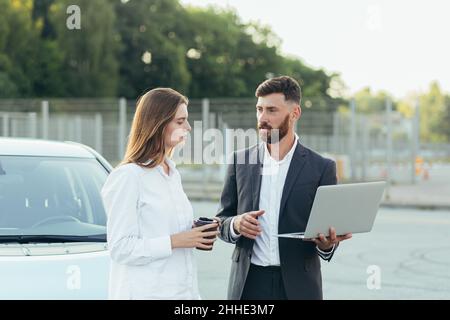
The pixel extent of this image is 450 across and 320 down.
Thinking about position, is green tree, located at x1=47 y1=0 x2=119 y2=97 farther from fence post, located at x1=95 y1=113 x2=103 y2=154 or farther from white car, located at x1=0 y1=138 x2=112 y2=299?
white car, located at x1=0 y1=138 x2=112 y2=299

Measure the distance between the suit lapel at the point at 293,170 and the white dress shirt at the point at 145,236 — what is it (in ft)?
1.95

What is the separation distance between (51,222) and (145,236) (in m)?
1.70

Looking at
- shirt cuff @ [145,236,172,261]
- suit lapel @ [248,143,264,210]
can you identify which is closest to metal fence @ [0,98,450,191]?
suit lapel @ [248,143,264,210]

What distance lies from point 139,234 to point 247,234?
0.56m

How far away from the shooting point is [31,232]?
4.72 metres

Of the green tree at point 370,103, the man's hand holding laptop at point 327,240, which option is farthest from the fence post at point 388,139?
the man's hand holding laptop at point 327,240

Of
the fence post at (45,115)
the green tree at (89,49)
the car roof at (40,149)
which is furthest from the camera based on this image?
the green tree at (89,49)

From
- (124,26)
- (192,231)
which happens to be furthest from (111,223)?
(124,26)

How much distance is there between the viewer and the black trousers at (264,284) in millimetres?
3801

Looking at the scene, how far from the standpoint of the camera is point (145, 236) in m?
3.32

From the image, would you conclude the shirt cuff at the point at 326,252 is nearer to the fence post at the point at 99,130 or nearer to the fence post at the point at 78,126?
the fence post at the point at 99,130

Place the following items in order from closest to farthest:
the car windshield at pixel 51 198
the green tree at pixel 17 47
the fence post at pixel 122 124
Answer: the car windshield at pixel 51 198 < the fence post at pixel 122 124 < the green tree at pixel 17 47

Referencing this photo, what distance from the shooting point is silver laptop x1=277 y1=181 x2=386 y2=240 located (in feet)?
11.7

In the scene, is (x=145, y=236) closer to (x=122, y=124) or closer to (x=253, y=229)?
(x=253, y=229)
